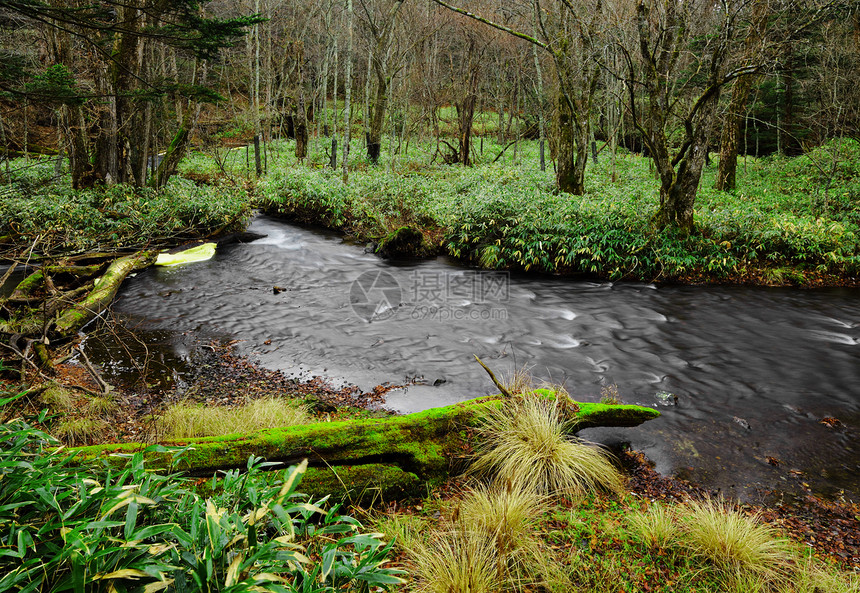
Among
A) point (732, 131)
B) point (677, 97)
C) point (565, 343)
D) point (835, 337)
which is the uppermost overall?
point (732, 131)

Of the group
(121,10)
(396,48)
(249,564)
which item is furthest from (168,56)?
(249,564)

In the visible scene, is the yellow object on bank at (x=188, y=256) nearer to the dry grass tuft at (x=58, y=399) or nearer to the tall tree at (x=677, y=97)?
the dry grass tuft at (x=58, y=399)

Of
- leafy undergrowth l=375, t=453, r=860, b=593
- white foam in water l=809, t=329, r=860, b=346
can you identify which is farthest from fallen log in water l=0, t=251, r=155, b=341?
white foam in water l=809, t=329, r=860, b=346

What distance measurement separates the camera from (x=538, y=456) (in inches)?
147

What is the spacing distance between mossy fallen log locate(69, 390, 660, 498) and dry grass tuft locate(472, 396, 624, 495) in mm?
200

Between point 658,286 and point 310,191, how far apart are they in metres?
11.2

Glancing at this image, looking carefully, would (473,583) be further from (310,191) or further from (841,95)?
(841,95)

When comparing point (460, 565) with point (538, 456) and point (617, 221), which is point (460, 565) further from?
point (617, 221)

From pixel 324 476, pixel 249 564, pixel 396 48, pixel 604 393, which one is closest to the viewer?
pixel 249 564

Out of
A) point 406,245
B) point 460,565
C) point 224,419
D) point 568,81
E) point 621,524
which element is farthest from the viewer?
point 568,81

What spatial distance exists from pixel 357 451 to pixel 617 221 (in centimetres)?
925

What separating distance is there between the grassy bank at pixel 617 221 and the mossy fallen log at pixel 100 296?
19.7 ft

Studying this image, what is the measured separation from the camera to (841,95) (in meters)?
13.2

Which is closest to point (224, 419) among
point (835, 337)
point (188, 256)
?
point (188, 256)
